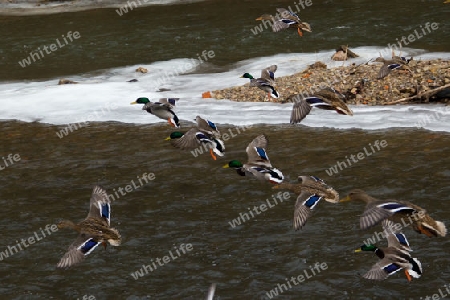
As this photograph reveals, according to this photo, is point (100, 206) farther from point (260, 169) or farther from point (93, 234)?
point (260, 169)

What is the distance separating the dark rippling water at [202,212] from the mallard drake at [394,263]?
1.07 feet

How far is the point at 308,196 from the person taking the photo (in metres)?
12.0

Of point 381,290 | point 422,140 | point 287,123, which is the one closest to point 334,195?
point 381,290

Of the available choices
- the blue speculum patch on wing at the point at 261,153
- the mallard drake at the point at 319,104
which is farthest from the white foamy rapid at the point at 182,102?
the blue speculum patch on wing at the point at 261,153

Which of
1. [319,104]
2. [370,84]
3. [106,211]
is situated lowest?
[370,84]

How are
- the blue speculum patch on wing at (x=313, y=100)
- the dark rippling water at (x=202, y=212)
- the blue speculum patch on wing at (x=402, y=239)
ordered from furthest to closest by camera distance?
the blue speculum patch on wing at (x=313, y=100) < the dark rippling water at (x=202, y=212) < the blue speculum patch on wing at (x=402, y=239)

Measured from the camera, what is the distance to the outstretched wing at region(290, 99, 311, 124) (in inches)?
523

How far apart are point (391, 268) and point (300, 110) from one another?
4.18m

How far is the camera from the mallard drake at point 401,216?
10633 mm

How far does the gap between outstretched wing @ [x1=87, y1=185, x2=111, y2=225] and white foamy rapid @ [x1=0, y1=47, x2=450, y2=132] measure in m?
6.85

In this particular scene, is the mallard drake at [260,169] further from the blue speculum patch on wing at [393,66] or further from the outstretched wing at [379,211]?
the blue speculum patch on wing at [393,66]

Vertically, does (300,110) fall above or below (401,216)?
above

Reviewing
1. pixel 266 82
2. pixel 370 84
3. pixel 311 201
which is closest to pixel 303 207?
pixel 311 201

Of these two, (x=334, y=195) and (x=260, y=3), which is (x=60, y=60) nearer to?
(x=260, y=3)
